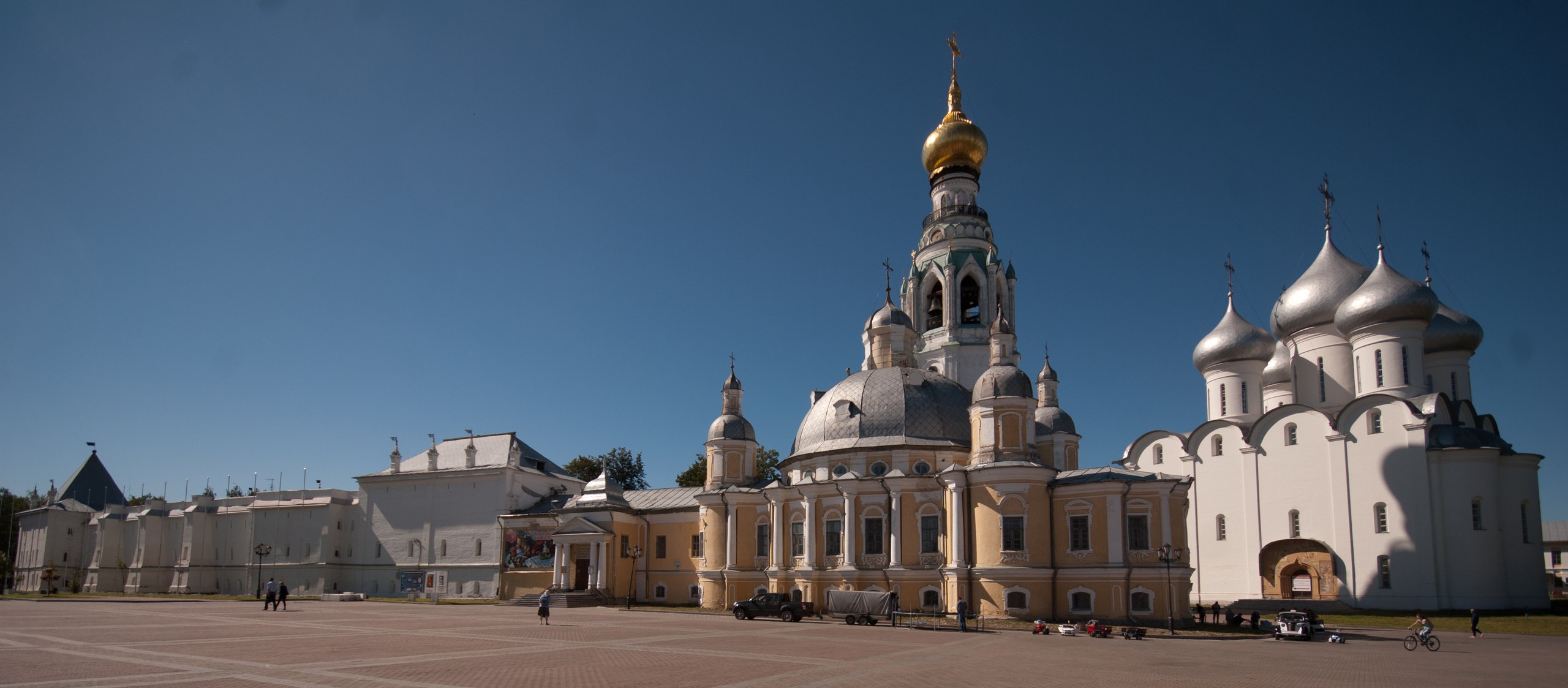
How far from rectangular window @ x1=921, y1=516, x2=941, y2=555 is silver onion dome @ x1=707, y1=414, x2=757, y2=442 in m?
11.0

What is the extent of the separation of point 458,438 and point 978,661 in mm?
44629

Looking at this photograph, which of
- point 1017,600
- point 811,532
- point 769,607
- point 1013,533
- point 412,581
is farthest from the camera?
point 412,581

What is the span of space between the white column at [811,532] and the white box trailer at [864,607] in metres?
5.14

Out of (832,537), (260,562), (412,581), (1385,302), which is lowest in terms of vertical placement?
(412,581)

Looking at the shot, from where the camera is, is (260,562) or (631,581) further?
(260,562)

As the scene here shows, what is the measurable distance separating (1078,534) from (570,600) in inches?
917

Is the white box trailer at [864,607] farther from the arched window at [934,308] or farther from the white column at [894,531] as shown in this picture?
the arched window at [934,308]

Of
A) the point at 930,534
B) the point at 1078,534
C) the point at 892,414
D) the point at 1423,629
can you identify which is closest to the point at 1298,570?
the point at 1078,534

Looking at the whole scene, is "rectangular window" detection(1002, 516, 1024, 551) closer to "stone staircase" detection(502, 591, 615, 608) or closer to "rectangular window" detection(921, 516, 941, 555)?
"rectangular window" detection(921, 516, 941, 555)

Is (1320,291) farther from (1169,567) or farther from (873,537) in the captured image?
(873,537)

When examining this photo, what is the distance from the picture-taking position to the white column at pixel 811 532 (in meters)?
38.5

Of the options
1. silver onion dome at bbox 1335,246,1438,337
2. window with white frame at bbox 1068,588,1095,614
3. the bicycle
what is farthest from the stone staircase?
silver onion dome at bbox 1335,246,1438,337

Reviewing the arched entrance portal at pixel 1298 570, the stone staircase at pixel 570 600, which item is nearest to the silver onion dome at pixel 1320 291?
the arched entrance portal at pixel 1298 570

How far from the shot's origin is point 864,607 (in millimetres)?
32094
